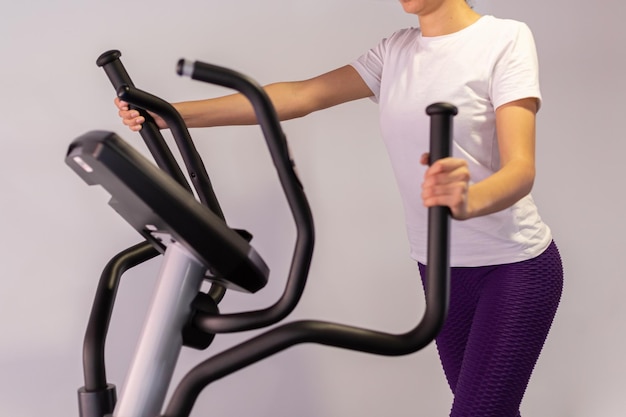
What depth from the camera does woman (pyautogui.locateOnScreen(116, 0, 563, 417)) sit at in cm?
172

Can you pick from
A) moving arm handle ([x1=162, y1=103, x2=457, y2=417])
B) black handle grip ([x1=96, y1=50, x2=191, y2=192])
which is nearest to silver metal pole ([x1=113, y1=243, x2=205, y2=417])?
moving arm handle ([x1=162, y1=103, x2=457, y2=417])

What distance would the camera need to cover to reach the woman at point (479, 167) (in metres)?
1.72

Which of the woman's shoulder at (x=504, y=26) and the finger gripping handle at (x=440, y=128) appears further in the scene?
the woman's shoulder at (x=504, y=26)

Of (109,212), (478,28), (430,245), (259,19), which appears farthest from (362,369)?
(430,245)

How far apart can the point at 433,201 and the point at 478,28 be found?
804mm

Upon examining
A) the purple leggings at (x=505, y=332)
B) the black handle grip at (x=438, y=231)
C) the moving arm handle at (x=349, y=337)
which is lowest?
the purple leggings at (x=505, y=332)

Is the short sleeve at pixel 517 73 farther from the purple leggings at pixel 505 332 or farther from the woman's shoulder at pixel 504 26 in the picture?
the purple leggings at pixel 505 332

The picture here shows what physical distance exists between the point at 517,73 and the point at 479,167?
0.23m

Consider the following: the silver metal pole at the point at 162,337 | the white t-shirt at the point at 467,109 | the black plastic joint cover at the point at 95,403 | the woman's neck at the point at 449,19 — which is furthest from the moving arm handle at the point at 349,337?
the woman's neck at the point at 449,19

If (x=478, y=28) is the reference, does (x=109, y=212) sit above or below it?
below

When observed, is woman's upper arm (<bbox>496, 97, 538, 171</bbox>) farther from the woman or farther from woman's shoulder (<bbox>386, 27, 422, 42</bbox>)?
woman's shoulder (<bbox>386, 27, 422, 42</bbox>)

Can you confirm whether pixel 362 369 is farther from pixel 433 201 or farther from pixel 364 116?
pixel 433 201

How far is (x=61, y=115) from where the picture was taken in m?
2.54

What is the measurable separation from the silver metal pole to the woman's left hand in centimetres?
36
